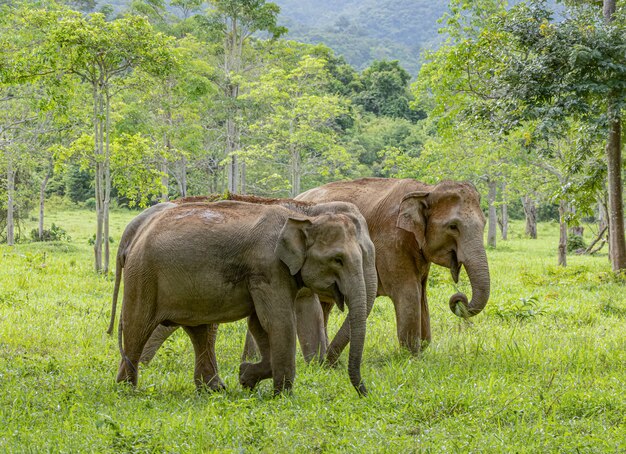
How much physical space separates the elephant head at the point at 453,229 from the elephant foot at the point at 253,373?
81.3 inches

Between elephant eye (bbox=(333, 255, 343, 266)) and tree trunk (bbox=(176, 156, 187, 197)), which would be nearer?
elephant eye (bbox=(333, 255, 343, 266))

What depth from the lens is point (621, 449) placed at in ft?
14.1

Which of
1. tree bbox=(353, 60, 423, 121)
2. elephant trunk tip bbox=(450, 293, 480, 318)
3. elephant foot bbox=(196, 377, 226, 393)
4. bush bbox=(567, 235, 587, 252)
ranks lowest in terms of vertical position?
bush bbox=(567, 235, 587, 252)

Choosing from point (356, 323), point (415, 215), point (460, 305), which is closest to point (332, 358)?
point (356, 323)

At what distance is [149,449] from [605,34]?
9.27 meters

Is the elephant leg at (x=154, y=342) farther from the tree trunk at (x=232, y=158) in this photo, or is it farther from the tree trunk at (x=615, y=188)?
the tree trunk at (x=232, y=158)

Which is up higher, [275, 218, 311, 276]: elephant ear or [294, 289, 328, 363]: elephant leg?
[275, 218, 311, 276]: elephant ear

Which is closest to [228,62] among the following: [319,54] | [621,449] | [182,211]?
[319,54]

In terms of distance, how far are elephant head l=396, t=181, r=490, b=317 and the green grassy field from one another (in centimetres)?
69

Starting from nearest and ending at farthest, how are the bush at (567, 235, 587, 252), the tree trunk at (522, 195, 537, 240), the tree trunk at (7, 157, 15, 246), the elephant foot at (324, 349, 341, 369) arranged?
1. the elephant foot at (324, 349, 341, 369)
2. the tree trunk at (7, 157, 15, 246)
3. the bush at (567, 235, 587, 252)
4. the tree trunk at (522, 195, 537, 240)

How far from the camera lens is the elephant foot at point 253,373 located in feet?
18.7

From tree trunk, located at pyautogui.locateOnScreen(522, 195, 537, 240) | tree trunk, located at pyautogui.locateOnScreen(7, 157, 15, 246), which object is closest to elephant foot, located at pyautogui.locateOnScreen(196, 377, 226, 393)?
tree trunk, located at pyautogui.locateOnScreen(7, 157, 15, 246)

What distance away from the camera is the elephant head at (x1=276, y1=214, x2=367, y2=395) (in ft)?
17.2

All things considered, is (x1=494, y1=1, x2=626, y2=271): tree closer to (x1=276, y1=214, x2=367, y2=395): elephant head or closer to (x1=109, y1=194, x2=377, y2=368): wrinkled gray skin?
(x1=109, y1=194, x2=377, y2=368): wrinkled gray skin
